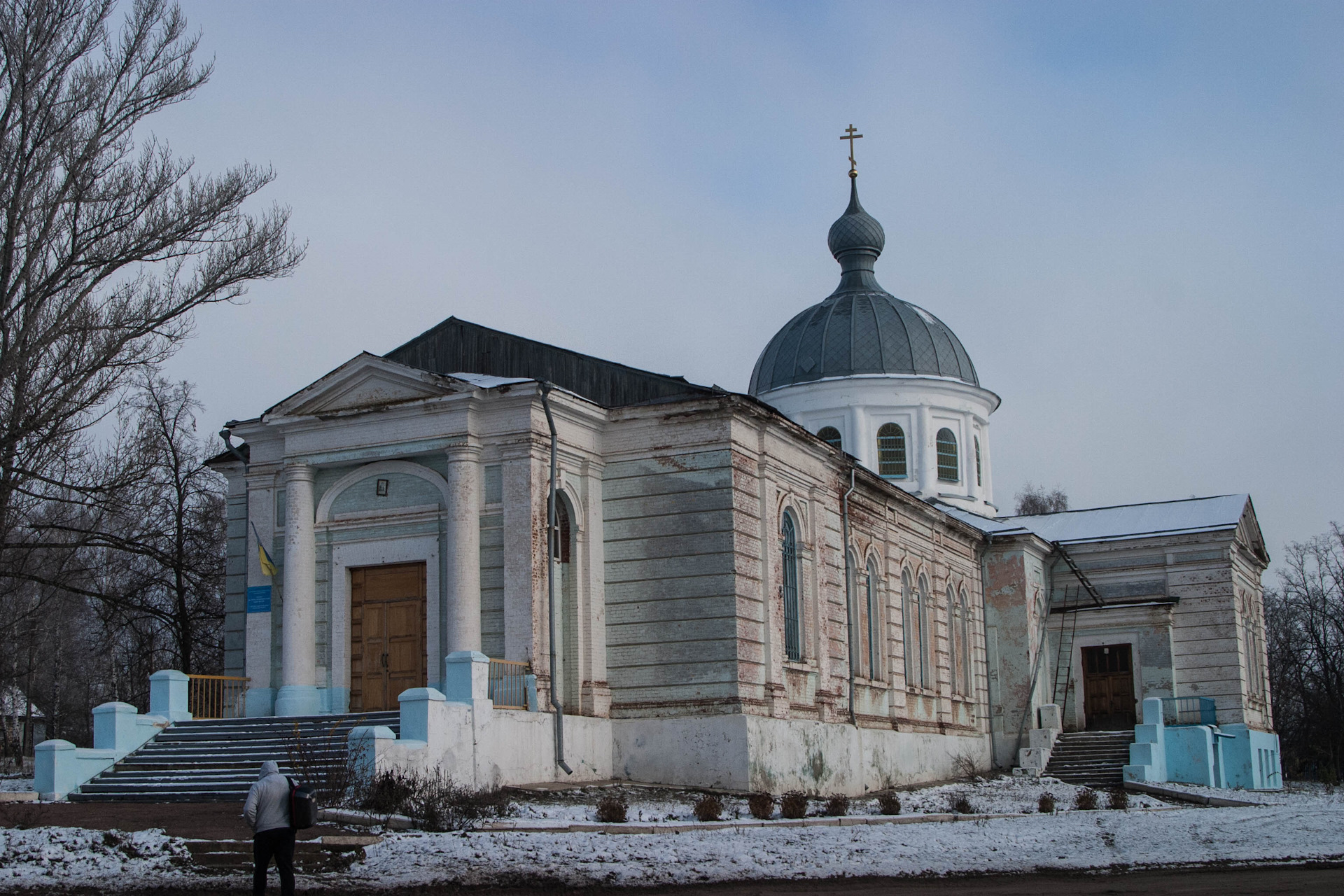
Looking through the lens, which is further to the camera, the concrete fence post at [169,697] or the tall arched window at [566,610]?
the tall arched window at [566,610]

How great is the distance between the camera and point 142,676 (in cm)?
3456

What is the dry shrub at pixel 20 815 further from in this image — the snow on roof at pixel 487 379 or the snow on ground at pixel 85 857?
the snow on roof at pixel 487 379

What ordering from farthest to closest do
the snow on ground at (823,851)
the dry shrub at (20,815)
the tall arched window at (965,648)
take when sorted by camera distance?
the tall arched window at (965,648) → the dry shrub at (20,815) → the snow on ground at (823,851)

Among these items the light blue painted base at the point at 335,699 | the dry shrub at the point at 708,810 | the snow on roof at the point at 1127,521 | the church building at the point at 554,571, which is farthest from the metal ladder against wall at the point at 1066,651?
the dry shrub at the point at 708,810

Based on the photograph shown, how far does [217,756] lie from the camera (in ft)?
59.3

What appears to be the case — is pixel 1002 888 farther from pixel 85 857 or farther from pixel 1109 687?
pixel 1109 687

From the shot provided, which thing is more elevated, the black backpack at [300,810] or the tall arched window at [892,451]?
the tall arched window at [892,451]

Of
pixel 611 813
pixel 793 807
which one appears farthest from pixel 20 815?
pixel 793 807

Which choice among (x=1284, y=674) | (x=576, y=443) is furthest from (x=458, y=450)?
(x=1284, y=674)

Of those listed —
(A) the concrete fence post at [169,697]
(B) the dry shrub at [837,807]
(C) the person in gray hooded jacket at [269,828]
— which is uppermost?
(A) the concrete fence post at [169,697]

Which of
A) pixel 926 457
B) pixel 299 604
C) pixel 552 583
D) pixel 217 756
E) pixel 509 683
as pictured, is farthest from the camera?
pixel 926 457

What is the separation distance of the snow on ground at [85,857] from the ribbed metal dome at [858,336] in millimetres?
25112

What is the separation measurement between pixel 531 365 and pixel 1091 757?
1607 centimetres

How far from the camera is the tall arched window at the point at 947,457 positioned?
118ft
